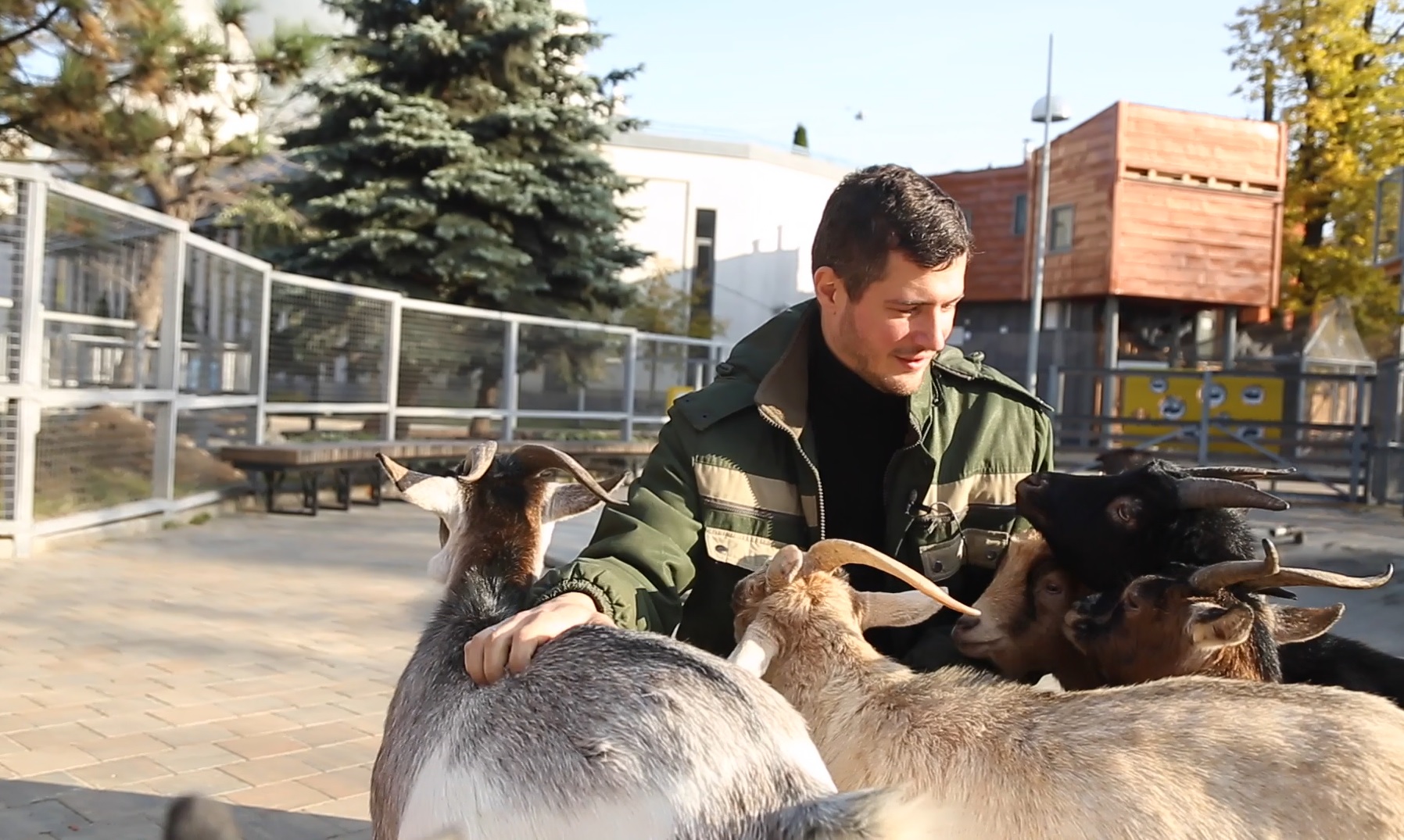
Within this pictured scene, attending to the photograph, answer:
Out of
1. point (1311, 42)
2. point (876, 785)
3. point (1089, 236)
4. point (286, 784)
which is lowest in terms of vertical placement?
point (286, 784)

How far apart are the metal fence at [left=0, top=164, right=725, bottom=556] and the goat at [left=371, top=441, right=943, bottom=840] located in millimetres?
7995

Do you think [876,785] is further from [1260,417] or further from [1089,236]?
[1089,236]

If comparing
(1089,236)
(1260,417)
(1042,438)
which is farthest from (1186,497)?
(1089,236)

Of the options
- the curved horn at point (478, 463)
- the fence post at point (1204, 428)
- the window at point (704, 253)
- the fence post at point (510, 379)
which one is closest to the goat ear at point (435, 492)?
the curved horn at point (478, 463)

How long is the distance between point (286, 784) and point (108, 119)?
8870 mm

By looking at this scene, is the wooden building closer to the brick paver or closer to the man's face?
the brick paver

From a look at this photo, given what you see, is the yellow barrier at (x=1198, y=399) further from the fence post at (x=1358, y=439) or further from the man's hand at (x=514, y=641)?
the man's hand at (x=514, y=641)

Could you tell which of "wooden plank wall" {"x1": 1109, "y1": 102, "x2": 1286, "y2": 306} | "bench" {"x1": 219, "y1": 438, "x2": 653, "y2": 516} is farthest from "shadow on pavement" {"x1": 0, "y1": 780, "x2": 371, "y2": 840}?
"wooden plank wall" {"x1": 1109, "y1": 102, "x2": 1286, "y2": 306}

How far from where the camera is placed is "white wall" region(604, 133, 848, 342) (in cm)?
3716

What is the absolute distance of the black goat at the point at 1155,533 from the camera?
3865 millimetres

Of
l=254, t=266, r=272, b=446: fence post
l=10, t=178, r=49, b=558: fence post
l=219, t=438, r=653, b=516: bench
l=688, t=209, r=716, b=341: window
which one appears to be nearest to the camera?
l=10, t=178, r=49, b=558: fence post

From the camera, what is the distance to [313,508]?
1361 cm

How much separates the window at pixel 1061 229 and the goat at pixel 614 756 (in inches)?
1258


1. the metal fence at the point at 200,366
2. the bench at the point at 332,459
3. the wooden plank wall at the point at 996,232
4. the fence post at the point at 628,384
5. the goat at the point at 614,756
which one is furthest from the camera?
the wooden plank wall at the point at 996,232
